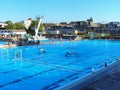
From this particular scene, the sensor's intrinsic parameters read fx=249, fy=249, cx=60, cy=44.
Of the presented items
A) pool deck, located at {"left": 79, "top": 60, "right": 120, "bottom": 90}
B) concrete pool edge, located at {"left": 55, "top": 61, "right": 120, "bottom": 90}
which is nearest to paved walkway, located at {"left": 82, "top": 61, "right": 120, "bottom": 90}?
pool deck, located at {"left": 79, "top": 60, "right": 120, "bottom": 90}

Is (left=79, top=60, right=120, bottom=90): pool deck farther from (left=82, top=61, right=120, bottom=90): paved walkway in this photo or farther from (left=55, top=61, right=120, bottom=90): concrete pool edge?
(left=55, top=61, right=120, bottom=90): concrete pool edge

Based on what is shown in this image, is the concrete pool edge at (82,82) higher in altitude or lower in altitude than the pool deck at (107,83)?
higher

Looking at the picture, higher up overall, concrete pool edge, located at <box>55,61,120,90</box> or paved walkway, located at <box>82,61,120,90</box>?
concrete pool edge, located at <box>55,61,120,90</box>

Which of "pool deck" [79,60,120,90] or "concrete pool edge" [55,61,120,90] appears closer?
"pool deck" [79,60,120,90]

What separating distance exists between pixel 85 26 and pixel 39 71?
89602 mm

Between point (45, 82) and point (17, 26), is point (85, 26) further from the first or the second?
point (45, 82)

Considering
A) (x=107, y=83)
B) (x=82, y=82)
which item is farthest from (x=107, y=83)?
(x=82, y=82)

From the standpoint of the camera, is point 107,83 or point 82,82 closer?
point 107,83

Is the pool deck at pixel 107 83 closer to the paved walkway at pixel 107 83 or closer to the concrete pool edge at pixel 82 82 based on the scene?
the paved walkway at pixel 107 83

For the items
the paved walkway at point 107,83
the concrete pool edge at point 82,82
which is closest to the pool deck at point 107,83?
the paved walkway at point 107,83

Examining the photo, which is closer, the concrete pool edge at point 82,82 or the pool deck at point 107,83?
the pool deck at point 107,83

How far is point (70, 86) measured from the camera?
10109 mm

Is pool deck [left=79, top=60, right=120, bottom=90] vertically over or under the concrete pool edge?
under

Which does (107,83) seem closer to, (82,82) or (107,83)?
(107,83)
